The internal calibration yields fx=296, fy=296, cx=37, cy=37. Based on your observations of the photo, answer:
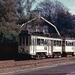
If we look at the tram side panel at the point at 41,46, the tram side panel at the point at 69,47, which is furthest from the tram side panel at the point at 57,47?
the tram side panel at the point at 69,47

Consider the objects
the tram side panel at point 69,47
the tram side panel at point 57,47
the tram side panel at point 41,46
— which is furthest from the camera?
the tram side panel at point 69,47

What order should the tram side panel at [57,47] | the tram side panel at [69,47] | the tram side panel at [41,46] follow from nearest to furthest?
1. the tram side panel at [41,46]
2. the tram side panel at [57,47]
3. the tram side panel at [69,47]

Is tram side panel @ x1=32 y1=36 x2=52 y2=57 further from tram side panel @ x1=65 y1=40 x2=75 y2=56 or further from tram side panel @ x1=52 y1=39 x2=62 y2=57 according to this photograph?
tram side panel @ x1=65 y1=40 x2=75 y2=56

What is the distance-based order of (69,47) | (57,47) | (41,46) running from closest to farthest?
(41,46)
(57,47)
(69,47)

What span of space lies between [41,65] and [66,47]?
46.6 ft

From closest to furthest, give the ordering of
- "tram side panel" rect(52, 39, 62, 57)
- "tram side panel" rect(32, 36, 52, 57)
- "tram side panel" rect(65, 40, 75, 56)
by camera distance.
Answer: "tram side panel" rect(32, 36, 52, 57) < "tram side panel" rect(52, 39, 62, 57) < "tram side panel" rect(65, 40, 75, 56)

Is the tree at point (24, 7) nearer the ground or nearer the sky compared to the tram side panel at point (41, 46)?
nearer the sky

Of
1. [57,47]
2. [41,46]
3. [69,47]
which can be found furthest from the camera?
[69,47]

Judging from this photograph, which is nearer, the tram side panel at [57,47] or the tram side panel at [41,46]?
the tram side panel at [41,46]

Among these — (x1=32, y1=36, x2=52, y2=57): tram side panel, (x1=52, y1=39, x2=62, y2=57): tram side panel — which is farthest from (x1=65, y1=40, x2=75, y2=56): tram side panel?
(x1=32, y1=36, x2=52, y2=57): tram side panel

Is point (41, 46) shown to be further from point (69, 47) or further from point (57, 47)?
point (69, 47)

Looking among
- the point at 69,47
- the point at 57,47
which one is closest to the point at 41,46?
the point at 57,47

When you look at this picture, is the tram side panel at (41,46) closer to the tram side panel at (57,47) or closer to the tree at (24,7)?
the tram side panel at (57,47)

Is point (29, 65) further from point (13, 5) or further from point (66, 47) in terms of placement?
point (13, 5)
